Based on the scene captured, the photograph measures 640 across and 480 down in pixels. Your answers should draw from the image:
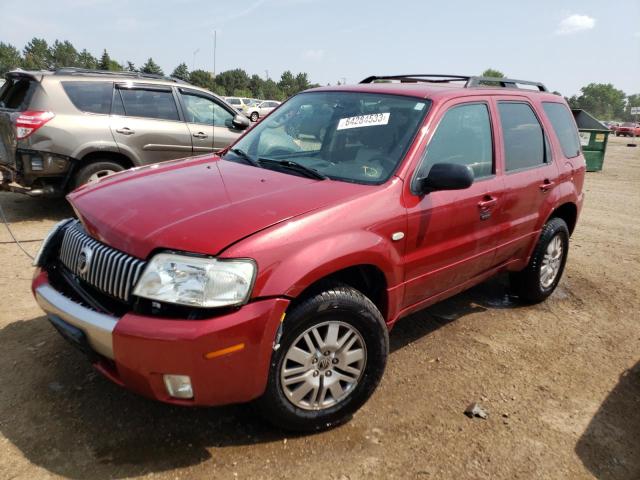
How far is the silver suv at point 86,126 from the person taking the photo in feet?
19.1

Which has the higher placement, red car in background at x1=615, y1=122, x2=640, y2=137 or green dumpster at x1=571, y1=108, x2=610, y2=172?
red car in background at x1=615, y1=122, x2=640, y2=137

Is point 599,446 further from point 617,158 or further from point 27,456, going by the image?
point 617,158

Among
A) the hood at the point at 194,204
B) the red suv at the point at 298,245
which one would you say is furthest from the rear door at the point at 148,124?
the hood at the point at 194,204

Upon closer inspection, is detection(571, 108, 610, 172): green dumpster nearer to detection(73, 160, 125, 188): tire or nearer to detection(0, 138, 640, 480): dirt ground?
detection(0, 138, 640, 480): dirt ground

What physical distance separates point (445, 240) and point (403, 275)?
430 millimetres

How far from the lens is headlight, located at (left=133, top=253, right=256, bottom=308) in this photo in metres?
2.10

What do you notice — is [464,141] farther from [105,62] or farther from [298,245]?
[105,62]

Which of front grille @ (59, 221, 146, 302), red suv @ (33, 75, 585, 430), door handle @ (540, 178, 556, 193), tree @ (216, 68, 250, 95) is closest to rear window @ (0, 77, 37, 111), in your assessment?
red suv @ (33, 75, 585, 430)

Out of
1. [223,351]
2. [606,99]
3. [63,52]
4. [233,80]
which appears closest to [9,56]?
[63,52]

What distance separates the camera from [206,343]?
2061 millimetres

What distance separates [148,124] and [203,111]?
3.26 ft

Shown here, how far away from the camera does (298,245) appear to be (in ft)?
7.54

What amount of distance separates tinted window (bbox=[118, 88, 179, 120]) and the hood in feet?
12.7

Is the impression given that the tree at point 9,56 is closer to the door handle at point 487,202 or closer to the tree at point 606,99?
the door handle at point 487,202
